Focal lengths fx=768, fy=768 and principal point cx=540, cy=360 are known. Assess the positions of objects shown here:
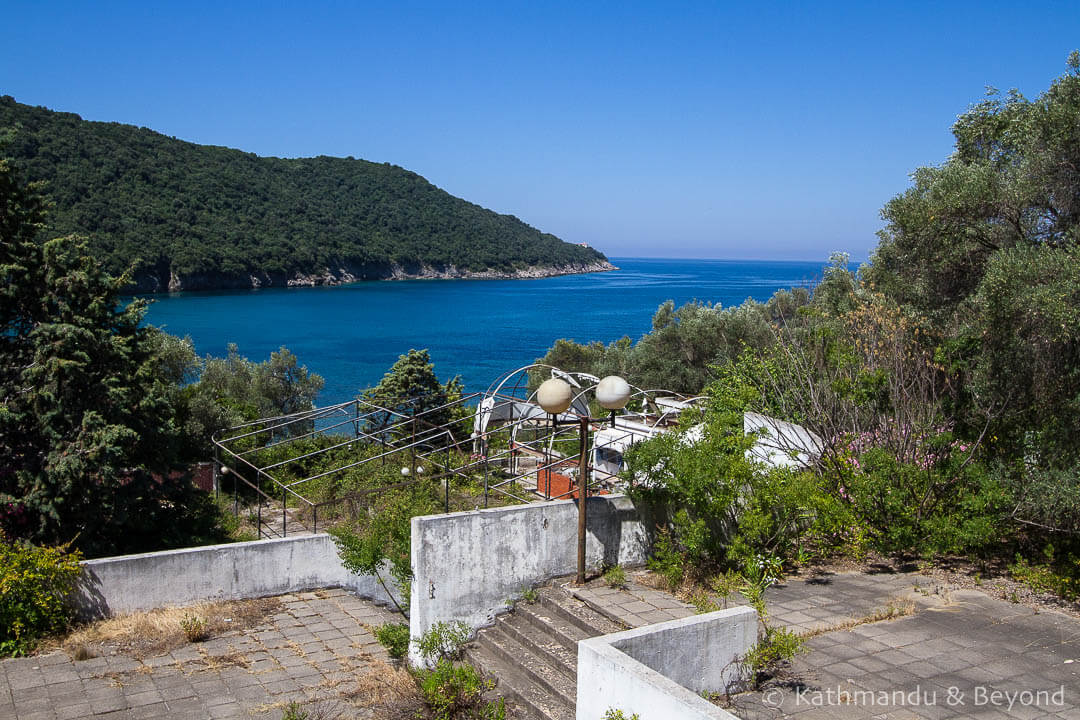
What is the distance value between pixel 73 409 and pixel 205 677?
5.69 metres

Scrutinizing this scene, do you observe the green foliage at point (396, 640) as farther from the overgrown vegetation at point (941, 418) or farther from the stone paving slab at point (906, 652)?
the overgrown vegetation at point (941, 418)

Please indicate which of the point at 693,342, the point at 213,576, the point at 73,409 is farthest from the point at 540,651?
the point at 693,342

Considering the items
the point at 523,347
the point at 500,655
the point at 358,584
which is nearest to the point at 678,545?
the point at 500,655

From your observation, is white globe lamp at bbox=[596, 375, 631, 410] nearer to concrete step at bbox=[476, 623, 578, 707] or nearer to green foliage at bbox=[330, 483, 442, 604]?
concrete step at bbox=[476, 623, 578, 707]

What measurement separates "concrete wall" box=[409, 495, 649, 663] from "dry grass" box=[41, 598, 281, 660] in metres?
2.80

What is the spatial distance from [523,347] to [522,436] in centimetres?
4312

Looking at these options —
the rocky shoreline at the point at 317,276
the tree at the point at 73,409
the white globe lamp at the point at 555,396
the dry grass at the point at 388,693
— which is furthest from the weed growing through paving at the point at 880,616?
the rocky shoreline at the point at 317,276

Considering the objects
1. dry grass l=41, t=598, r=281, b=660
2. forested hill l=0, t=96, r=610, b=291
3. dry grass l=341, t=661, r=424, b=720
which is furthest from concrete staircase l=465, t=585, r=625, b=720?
forested hill l=0, t=96, r=610, b=291

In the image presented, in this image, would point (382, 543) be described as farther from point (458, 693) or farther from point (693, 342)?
point (693, 342)

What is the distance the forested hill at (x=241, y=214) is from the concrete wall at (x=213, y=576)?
39.9 meters

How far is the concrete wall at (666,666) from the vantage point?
13.7ft

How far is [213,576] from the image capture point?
9.00 m

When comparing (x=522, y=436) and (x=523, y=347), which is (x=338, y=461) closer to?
(x=522, y=436)

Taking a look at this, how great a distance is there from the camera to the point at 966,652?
579cm
